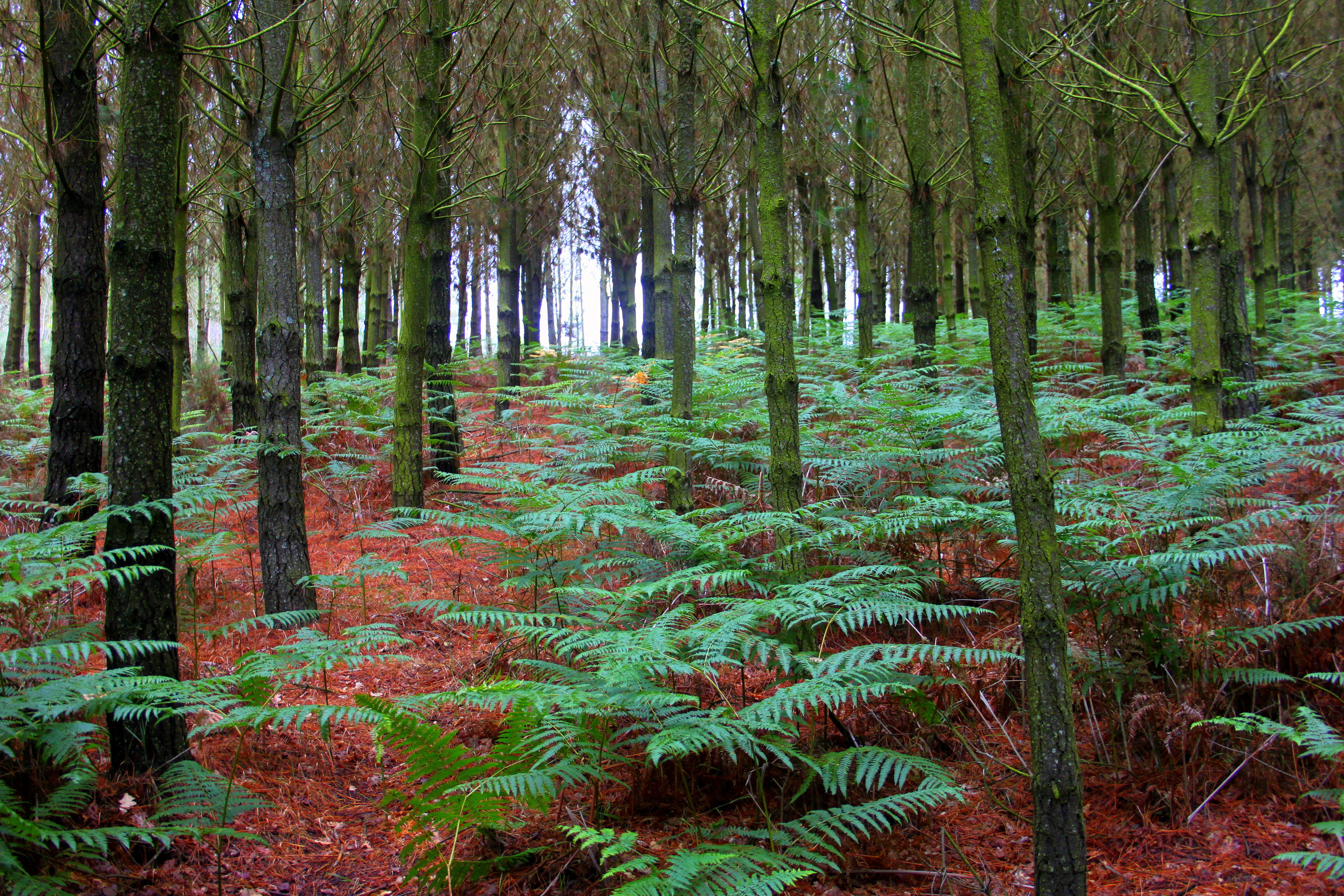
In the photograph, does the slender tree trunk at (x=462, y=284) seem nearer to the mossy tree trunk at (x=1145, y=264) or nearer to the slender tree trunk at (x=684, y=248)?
the slender tree trunk at (x=684, y=248)

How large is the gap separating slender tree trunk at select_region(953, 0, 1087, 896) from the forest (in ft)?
0.05

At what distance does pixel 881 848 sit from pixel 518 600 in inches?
126

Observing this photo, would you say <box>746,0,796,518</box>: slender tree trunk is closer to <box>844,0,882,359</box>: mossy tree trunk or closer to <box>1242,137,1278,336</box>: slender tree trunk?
<box>844,0,882,359</box>: mossy tree trunk

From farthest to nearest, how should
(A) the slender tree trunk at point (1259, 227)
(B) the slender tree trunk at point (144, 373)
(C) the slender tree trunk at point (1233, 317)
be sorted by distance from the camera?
(A) the slender tree trunk at point (1259, 227) < (C) the slender tree trunk at point (1233, 317) < (B) the slender tree trunk at point (144, 373)

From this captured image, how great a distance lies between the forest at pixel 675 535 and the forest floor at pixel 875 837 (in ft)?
0.07

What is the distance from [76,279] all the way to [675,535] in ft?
17.2

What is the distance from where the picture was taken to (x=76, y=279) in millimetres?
5812

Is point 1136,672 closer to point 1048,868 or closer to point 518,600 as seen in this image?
point 1048,868

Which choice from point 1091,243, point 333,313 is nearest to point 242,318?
point 333,313

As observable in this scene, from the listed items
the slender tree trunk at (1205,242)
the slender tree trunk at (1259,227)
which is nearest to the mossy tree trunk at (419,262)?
the slender tree trunk at (1205,242)

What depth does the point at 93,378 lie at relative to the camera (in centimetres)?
588

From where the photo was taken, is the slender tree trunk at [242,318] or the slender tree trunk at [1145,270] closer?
the slender tree trunk at [242,318]

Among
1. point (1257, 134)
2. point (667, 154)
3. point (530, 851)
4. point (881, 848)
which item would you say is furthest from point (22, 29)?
point (1257, 134)

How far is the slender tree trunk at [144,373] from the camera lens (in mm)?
3078
